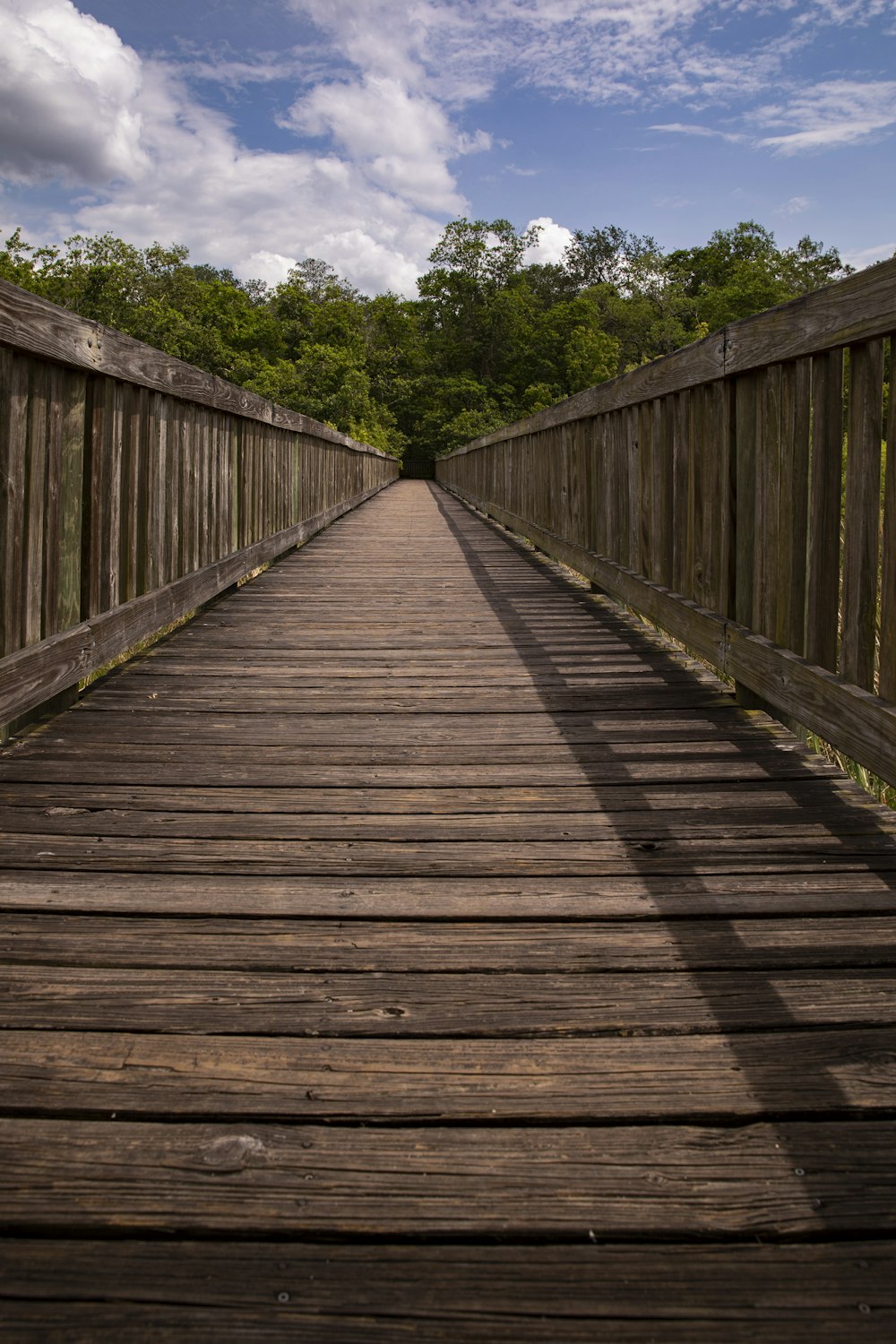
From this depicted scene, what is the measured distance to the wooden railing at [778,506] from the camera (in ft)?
7.04

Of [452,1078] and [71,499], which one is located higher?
[71,499]

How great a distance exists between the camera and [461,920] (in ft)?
5.80

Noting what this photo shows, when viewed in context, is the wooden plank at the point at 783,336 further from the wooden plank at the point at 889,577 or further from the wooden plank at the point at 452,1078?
the wooden plank at the point at 452,1078

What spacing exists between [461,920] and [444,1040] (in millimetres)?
376

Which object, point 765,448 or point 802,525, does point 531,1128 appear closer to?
point 802,525

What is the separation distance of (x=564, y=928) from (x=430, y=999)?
1.10 feet

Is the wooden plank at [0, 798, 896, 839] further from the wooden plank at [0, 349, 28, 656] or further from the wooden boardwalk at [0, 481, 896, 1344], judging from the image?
the wooden plank at [0, 349, 28, 656]

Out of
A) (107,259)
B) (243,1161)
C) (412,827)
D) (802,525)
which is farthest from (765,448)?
(107,259)

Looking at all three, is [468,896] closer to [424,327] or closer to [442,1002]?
[442,1002]

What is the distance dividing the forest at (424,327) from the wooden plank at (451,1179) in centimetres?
2990

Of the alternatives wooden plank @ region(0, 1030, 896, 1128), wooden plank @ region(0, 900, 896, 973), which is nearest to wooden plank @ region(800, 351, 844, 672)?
wooden plank @ region(0, 900, 896, 973)

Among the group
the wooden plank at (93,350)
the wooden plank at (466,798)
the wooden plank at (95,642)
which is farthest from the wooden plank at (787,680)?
the wooden plank at (93,350)

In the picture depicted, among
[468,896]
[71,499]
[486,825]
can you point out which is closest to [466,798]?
[486,825]

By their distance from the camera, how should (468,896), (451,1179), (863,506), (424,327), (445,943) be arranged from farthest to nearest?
(424,327) < (863,506) < (468,896) < (445,943) < (451,1179)
